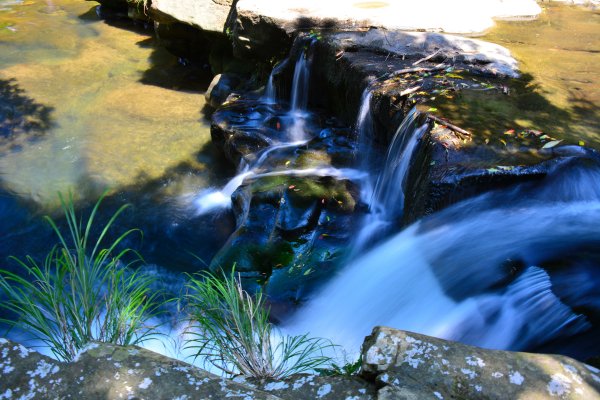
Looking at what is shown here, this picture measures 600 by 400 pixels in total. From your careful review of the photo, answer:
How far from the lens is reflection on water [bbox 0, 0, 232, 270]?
555 centimetres

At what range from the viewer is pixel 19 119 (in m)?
7.64

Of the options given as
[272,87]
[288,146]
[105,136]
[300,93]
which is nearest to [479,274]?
[288,146]

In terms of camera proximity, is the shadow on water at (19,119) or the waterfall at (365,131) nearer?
the waterfall at (365,131)

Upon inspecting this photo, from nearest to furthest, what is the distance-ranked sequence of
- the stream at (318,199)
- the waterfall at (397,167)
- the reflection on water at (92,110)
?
the stream at (318,199), the waterfall at (397,167), the reflection on water at (92,110)

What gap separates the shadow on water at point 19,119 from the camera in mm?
7184

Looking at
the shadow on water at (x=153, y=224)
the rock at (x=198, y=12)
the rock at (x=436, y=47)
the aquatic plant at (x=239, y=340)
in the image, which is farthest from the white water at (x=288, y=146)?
the aquatic plant at (x=239, y=340)

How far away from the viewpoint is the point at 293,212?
16.0 ft

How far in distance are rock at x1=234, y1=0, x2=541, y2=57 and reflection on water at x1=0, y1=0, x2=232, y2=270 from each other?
149cm

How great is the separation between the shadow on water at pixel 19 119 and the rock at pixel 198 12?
92.7 inches

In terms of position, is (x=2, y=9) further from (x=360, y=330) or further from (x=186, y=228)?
(x=360, y=330)

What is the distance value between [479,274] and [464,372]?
182 cm

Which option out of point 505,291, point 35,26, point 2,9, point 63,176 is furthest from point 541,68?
point 2,9

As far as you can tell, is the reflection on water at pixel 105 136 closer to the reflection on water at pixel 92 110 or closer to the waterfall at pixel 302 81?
the reflection on water at pixel 92 110

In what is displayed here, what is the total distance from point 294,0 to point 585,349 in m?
6.21
